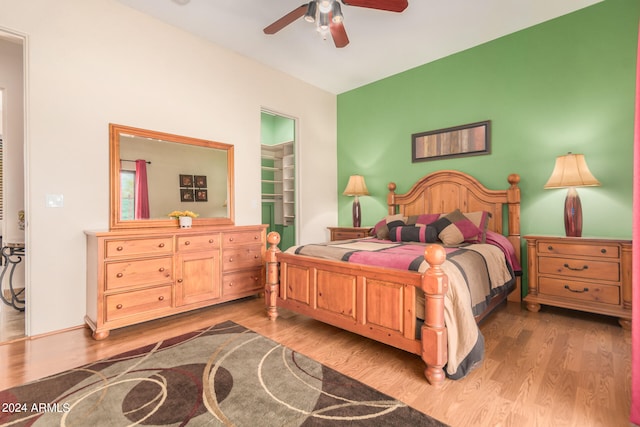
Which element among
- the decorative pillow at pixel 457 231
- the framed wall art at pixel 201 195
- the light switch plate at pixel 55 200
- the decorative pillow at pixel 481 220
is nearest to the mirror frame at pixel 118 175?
the framed wall art at pixel 201 195

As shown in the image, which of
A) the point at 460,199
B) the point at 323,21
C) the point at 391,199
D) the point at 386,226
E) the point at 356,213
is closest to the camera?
the point at 323,21

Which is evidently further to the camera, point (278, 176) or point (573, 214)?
point (278, 176)

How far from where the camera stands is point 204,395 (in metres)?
1.68

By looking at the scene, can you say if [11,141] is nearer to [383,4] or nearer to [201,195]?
[201,195]

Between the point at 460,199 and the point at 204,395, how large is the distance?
3.39 meters

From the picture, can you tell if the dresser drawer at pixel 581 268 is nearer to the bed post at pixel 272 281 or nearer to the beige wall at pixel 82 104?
the bed post at pixel 272 281

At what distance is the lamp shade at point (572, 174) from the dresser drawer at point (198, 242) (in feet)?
11.0

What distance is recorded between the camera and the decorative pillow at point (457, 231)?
3020 mm

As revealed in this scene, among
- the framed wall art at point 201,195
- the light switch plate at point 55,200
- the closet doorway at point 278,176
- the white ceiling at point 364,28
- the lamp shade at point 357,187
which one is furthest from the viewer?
the closet doorway at point 278,176

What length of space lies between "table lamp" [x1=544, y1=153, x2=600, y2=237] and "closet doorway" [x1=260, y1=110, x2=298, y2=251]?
354cm

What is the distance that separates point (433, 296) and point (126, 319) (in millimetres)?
2444

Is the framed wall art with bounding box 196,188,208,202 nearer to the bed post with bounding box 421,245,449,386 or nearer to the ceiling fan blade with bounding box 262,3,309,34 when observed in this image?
the ceiling fan blade with bounding box 262,3,309,34

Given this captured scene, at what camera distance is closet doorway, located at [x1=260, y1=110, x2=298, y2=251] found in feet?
17.3

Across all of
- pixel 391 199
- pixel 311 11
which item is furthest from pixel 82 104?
pixel 391 199
